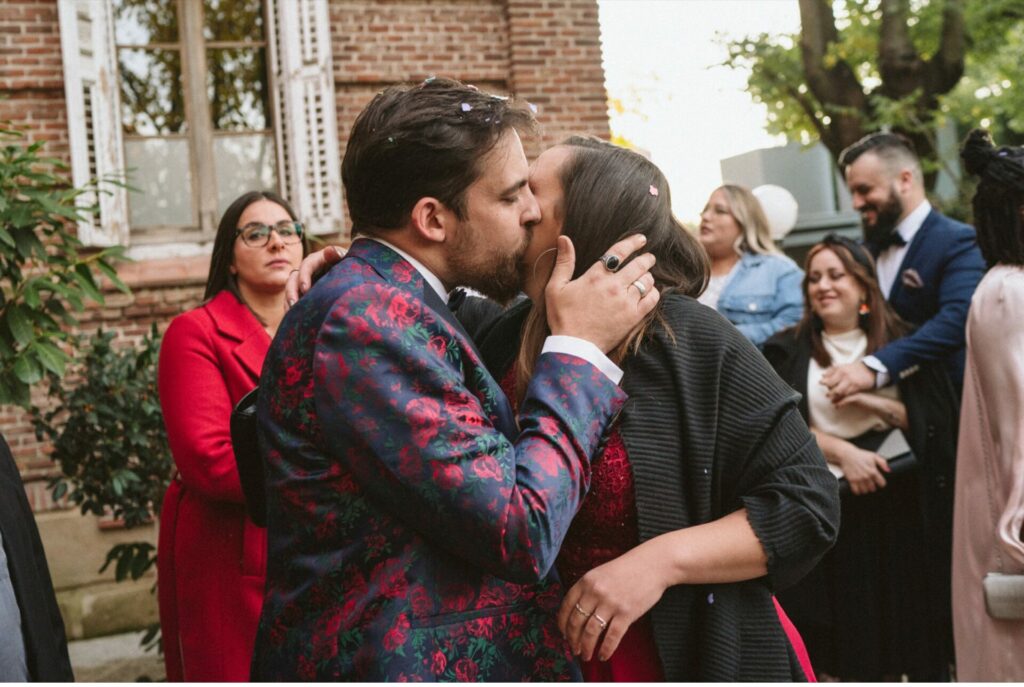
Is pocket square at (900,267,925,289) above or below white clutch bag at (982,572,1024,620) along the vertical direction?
above

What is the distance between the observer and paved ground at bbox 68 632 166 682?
6512 millimetres

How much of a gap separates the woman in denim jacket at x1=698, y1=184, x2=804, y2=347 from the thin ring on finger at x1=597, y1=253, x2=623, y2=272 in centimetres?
345

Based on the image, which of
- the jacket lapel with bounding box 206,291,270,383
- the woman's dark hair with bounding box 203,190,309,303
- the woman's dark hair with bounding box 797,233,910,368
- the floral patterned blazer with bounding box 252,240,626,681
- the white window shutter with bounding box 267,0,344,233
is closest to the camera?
the floral patterned blazer with bounding box 252,240,626,681

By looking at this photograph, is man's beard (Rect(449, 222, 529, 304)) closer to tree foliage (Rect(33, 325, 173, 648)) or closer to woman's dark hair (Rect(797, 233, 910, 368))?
woman's dark hair (Rect(797, 233, 910, 368))

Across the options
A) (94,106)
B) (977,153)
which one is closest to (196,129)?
(94,106)

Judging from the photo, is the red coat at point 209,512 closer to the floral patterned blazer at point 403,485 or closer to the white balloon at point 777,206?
the floral patterned blazer at point 403,485

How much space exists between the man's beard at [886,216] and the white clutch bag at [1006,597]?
8.44 feet

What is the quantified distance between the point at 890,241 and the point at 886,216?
0.41 ft

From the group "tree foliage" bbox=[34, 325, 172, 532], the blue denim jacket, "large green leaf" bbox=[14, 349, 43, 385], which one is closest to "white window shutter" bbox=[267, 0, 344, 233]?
"tree foliage" bbox=[34, 325, 172, 532]

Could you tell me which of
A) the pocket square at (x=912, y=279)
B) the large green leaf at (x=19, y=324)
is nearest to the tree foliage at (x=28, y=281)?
the large green leaf at (x=19, y=324)

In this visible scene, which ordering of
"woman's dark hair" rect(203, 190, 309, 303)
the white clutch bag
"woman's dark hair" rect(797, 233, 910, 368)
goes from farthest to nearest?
"woman's dark hair" rect(797, 233, 910, 368) → "woman's dark hair" rect(203, 190, 309, 303) → the white clutch bag

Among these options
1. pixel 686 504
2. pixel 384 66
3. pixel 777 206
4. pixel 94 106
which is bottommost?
pixel 686 504

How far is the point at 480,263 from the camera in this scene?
6.91 ft

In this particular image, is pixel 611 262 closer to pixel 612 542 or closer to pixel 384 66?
pixel 612 542
